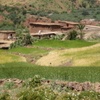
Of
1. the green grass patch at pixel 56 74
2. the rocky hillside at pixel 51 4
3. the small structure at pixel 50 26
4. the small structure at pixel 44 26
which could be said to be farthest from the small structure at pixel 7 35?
the green grass patch at pixel 56 74

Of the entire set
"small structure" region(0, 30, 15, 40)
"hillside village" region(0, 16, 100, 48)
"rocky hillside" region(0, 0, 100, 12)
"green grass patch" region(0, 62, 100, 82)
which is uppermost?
"green grass patch" region(0, 62, 100, 82)

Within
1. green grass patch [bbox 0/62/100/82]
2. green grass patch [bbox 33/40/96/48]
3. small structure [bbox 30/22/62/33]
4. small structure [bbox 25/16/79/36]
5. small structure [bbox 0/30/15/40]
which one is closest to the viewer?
green grass patch [bbox 0/62/100/82]

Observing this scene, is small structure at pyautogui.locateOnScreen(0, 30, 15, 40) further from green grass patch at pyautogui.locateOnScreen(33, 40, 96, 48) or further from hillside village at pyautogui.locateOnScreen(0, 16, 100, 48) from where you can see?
green grass patch at pyautogui.locateOnScreen(33, 40, 96, 48)

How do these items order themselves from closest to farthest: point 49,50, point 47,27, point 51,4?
1. point 49,50
2. point 47,27
3. point 51,4

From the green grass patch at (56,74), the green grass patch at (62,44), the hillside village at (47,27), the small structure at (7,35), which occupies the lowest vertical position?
the small structure at (7,35)

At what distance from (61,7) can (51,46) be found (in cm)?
10162

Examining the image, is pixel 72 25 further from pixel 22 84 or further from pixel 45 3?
pixel 22 84

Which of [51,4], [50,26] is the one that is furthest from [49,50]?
[51,4]

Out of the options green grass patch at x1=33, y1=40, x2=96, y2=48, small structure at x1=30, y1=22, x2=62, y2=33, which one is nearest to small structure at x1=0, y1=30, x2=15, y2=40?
small structure at x1=30, y1=22, x2=62, y2=33

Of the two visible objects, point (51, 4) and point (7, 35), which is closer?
point (7, 35)

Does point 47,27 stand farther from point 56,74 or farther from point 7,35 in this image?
point 56,74

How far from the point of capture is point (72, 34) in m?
92.0

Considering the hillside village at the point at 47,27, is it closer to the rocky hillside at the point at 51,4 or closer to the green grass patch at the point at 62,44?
the rocky hillside at the point at 51,4

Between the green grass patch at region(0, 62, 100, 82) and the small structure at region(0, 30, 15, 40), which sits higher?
the green grass patch at region(0, 62, 100, 82)
